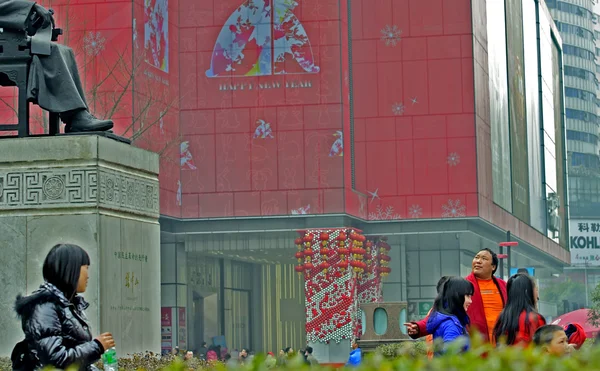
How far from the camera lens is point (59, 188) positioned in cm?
1210

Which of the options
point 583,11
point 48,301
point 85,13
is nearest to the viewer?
point 48,301

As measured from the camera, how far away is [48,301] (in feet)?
23.7

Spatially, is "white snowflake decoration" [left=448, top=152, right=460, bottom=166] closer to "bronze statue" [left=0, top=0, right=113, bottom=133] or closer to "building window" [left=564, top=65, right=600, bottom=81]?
"bronze statue" [left=0, top=0, right=113, bottom=133]

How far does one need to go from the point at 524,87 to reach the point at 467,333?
64.4 meters

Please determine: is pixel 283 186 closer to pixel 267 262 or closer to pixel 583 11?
pixel 267 262

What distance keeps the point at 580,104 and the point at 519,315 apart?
14013cm

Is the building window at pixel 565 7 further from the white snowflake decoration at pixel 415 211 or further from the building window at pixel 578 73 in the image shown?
the white snowflake decoration at pixel 415 211

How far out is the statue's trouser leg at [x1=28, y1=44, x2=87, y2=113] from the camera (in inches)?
495

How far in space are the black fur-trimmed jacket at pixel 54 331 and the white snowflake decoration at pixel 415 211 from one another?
4730cm

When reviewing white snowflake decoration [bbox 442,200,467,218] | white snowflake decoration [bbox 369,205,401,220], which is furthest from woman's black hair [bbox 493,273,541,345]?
white snowflake decoration [bbox 369,205,401,220]

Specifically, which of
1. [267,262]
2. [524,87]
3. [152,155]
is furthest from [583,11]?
[152,155]

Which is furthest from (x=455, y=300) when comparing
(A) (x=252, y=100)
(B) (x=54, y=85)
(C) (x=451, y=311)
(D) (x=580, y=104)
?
(D) (x=580, y=104)

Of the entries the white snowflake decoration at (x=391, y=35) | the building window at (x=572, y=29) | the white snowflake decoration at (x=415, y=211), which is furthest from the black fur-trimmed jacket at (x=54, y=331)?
the building window at (x=572, y=29)

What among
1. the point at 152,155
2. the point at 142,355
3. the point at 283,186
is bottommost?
the point at 142,355
